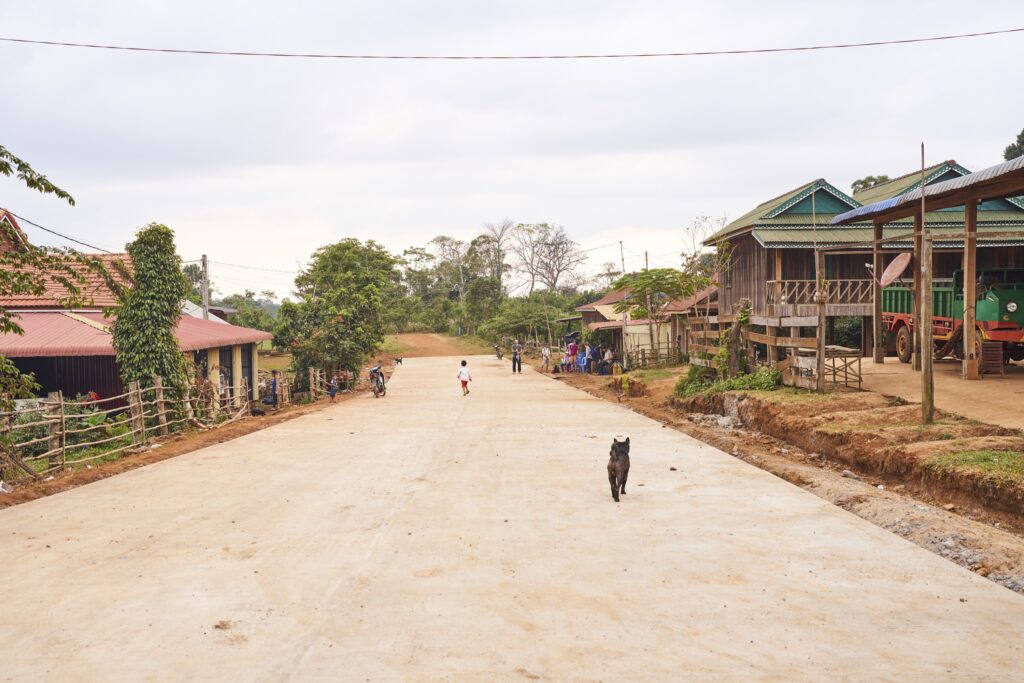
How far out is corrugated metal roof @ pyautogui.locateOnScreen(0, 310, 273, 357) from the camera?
18.4 m

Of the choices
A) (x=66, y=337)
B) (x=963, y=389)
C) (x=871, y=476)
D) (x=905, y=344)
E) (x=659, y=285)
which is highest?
(x=659, y=285)

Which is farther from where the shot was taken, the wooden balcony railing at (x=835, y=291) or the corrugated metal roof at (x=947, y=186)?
the wooden balcony railing at (x=835, y=291)

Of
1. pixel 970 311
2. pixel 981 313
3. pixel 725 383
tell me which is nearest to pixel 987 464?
pixel 970 311

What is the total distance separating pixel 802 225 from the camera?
2702cm

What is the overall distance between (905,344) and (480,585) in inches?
685

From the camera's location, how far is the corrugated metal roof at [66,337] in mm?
18438

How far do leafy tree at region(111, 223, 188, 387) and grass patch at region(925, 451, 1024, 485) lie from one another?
15646mm

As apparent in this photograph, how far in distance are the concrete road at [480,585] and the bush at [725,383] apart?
8232mm

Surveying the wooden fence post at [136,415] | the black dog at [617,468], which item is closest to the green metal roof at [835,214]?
the black dog at [617,468]

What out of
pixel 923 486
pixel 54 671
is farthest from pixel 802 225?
pixel 54 671

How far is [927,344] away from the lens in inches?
480

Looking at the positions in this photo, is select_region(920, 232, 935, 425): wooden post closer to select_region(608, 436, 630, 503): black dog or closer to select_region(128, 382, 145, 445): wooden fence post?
select_region(608, 436, 630, 503): black dog

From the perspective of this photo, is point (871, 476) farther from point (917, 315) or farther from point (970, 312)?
point (917, 315)

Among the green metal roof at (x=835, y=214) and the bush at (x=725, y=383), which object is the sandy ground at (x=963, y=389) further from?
the green metal roof at (x=835, y=214)
